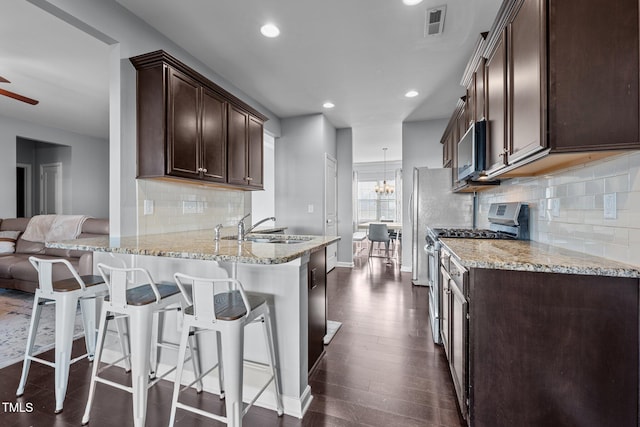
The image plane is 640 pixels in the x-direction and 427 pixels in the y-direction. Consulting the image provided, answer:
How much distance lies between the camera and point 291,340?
5.34ft

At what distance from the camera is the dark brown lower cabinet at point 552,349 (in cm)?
115

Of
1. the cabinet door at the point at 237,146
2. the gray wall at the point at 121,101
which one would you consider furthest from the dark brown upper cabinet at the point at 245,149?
the gray wall at the point at 121,101

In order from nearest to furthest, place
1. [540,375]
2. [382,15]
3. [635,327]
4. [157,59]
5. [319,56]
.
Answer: [635,327]
[540,375]
[157,59]
[382,15]
[319,56]

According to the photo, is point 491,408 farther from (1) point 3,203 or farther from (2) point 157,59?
(1) point 3,203

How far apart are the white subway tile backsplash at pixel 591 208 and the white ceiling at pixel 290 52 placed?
1467mm

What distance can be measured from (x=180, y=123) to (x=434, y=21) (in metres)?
2.22

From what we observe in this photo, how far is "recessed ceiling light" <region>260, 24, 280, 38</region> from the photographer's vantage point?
7.97 feet

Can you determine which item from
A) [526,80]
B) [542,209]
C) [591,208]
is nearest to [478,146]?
[542,209]

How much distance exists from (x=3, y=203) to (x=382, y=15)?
6614 mm

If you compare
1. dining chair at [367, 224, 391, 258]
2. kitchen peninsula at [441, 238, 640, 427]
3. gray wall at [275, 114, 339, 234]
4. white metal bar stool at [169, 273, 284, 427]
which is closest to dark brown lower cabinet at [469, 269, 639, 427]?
kitchen peninsula at [441, 238, 640, 427]

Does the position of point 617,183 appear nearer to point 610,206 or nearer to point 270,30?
point 610,206

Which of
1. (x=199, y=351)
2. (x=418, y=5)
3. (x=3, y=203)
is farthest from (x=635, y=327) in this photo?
(x=3, y=203)

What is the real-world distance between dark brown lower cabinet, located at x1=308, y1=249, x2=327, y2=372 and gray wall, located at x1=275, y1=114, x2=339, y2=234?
260 centimetres

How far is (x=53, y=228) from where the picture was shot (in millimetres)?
3914
